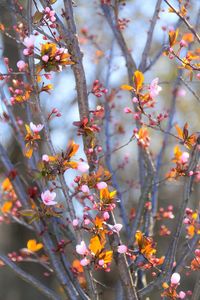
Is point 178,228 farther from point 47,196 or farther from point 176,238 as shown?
point 47,196

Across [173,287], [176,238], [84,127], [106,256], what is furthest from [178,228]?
[84,127]

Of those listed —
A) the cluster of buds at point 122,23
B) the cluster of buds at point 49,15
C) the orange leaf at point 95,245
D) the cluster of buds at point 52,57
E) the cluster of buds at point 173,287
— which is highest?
the cluster of buds at point 122,23

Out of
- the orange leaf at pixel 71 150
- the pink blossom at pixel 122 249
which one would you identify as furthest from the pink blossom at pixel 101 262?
the orange leaf at pixel 71 150

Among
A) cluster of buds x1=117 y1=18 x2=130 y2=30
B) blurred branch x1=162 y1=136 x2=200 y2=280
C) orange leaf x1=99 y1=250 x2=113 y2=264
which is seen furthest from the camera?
cluster of buds x1=117 y1=18 x2=130 y2=30

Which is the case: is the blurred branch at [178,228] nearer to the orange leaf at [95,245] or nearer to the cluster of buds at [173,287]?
the cluster of buds at [173,287]

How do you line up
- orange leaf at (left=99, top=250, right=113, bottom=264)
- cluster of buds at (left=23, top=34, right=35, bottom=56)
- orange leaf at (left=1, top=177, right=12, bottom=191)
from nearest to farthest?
cluster of buds at (left=23, top=34, right=35, bottom=56) → orange leaf at (left=99, top=250, right=113, bottom=264) → orange leaf at (left=1, top=177, right=12, bottom=191)

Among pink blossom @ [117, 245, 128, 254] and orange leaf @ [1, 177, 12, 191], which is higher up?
orange leaf @ [1, 177, 12, 191]

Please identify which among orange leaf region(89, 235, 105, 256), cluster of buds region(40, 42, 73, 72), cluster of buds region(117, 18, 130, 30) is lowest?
orange leaf region(89, 235, 105, 256)

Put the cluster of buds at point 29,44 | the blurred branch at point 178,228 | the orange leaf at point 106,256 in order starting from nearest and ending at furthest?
1. the cluster of buds at point 29,44
2. the orange leaf at point 106,256
3. the blurred branch at point 178,228

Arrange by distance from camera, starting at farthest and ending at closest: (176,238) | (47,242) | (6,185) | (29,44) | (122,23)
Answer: (6,185)
(122,23)
(47,242)
(176,238)
(29,44)

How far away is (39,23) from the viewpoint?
2.08 metres

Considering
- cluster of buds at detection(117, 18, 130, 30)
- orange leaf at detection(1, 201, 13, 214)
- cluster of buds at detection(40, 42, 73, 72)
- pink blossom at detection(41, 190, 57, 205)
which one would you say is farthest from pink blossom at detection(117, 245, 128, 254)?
cluster of buds at detection(117, 18, 130, 30)

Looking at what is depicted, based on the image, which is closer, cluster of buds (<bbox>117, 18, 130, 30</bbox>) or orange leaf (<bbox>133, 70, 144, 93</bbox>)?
orange leaf (<bbox>133, 70, 144, 93</bbox>)

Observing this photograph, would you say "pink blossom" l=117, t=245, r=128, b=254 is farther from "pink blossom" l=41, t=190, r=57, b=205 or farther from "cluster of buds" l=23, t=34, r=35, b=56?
"cluster of buds" l=23, t=34, r=35, b=56
